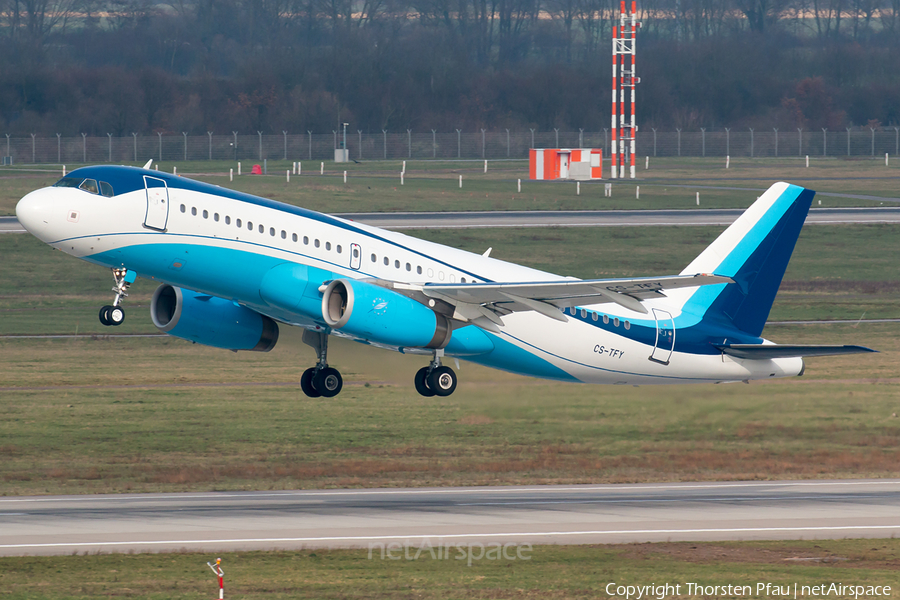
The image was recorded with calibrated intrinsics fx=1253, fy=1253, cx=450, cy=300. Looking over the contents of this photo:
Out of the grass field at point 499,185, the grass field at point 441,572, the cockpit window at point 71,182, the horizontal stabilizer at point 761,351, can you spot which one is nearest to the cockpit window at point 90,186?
the cockpit window at point 71,182

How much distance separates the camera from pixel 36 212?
40031 mm

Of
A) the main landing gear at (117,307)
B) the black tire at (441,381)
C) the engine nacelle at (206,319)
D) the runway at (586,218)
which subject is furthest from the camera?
the runway at (586,218)

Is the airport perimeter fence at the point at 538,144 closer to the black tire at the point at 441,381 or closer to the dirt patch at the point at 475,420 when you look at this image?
the dirt patch at the point at 475,420

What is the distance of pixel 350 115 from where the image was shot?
582ft

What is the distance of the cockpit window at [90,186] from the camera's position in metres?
41.4

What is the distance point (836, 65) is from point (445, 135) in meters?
71.0

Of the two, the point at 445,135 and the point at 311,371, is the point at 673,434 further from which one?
the point at 445,135

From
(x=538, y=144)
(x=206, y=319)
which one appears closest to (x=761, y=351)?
(x=206, y=319)

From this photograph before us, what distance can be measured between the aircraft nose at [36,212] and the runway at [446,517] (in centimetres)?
1192

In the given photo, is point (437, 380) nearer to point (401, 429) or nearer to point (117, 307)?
point (117, 307)

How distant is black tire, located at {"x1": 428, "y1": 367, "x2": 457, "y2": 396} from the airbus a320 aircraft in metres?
0.05

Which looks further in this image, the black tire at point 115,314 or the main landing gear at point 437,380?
the main landing gear at point 437,380

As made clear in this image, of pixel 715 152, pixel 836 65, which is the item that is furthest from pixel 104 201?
pixel 836 65

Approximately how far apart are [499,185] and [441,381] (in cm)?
8625
